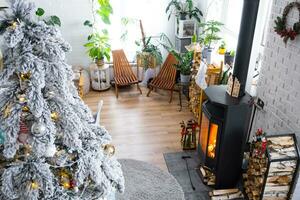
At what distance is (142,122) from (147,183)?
1.33 metres

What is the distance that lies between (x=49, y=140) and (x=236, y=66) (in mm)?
1925

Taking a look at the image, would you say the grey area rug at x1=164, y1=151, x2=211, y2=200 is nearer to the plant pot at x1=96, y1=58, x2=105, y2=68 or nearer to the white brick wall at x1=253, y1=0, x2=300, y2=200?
the white brick wall at x1=253, y1=0, x2=300, y2=200

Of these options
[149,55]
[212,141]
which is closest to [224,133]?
[212,141]

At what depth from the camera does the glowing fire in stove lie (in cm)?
295

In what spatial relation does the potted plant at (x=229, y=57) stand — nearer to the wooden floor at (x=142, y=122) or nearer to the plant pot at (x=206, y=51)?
the plant pot at (x=206, y=51)

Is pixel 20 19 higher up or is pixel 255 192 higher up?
pixel 20 19

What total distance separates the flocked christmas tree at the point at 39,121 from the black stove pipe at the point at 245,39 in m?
1.62

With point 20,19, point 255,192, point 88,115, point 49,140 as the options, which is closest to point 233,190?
point 255,192

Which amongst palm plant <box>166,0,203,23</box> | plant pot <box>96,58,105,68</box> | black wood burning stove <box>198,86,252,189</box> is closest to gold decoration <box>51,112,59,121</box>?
black wood burning stove <box>198,86,252,189</box>

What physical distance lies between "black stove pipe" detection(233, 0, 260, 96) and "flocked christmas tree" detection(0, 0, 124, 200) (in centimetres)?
162

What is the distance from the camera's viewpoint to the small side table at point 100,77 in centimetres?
531

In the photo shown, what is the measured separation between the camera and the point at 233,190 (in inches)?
120

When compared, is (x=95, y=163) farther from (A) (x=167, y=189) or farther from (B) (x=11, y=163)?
(A) (x=167, y=189)

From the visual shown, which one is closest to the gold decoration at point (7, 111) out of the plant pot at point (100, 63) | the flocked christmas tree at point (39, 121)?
the flocked christmas tree at point (39, 121)
